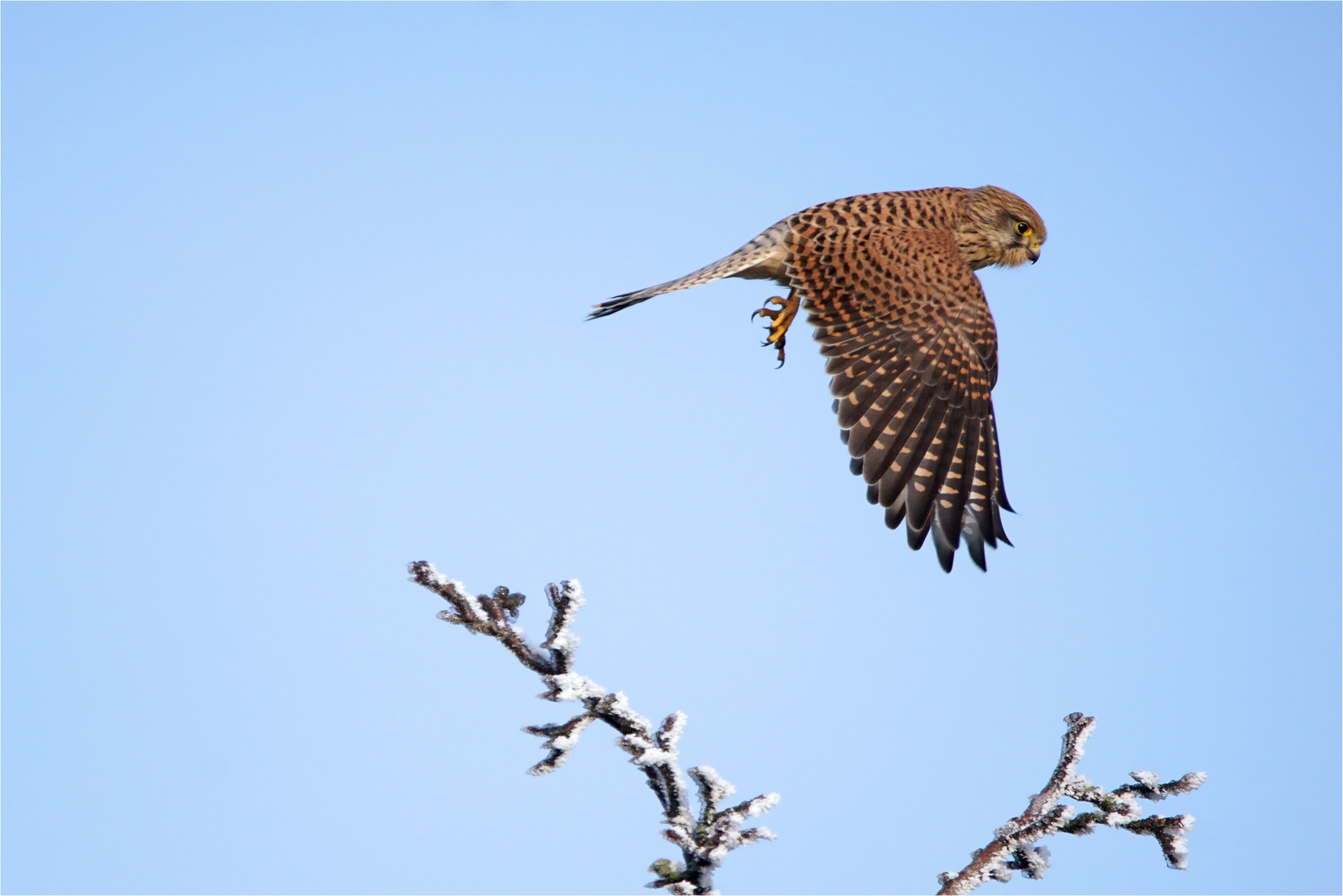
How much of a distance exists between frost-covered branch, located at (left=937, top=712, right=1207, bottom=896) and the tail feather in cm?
398

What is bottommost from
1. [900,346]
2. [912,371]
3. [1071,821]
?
[1071,821]

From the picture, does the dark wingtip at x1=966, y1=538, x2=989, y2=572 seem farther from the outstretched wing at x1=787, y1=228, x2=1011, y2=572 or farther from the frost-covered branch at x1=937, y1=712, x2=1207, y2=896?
the frost-covered branch at x1=937, y1=712, x2=1207, y2=896

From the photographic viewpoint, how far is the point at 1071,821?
3186 millimetres

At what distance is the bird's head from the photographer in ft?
26.1

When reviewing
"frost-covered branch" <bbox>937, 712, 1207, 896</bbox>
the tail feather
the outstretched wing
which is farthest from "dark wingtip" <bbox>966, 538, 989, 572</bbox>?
"frost-covered branch" <bbox>937, 712, 1207, 896</bbox>

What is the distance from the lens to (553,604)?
118 inches

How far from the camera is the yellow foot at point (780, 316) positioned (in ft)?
23.0

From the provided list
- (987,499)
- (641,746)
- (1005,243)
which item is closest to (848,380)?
(987,499)

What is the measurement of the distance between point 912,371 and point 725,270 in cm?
116

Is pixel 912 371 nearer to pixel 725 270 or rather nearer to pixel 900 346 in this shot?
pixel 900 346

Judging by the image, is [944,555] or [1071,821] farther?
[944,555]

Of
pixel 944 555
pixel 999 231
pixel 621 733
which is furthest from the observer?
pixel 999 231

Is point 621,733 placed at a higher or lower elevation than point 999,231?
lower

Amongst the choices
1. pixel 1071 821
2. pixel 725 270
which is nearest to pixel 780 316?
pixel 725 270
